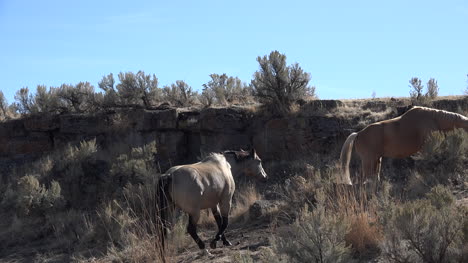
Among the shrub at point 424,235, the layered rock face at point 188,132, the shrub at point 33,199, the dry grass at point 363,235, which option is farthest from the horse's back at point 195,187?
the shrub at point 33,199

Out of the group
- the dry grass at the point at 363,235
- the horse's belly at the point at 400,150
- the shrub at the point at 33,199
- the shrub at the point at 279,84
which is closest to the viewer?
the dry grass at the point at 363,235

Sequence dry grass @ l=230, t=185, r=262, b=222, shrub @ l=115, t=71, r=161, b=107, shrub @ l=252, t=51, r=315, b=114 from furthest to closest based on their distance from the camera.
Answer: shrub @ l=115, t=71, r=161, b=107 → shrub @ l=252, t=51, r=315, b=114 → dry grass @ l=230, t=185, r=262, b=222

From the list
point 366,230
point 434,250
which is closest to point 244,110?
point 366,230

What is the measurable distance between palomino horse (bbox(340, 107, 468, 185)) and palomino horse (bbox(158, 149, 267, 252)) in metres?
3.68

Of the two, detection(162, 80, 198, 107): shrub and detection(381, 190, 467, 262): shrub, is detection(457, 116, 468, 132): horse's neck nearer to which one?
detection(381, 190, 467, 262): shrub

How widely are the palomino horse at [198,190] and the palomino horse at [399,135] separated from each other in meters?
3.68

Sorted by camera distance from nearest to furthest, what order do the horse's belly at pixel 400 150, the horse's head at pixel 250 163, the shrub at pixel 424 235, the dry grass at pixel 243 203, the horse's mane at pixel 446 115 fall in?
the shrub at pixel 424 235, the horse's head at pixel 250 163, the horse's mane at pixel 446 115, the horse's belly at pixel 400 150, the dry grass at pixel 243 203

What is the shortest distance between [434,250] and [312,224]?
146 centimetres

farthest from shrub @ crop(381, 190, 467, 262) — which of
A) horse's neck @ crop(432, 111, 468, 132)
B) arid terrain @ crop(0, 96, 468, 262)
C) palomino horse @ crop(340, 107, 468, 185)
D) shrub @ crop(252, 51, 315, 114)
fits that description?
shrub @ crop(252, 51, 315, 114)

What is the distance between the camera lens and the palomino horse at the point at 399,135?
12.9 meters

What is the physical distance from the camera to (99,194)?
60.7 ft

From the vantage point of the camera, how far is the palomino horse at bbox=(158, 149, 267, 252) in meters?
9.46

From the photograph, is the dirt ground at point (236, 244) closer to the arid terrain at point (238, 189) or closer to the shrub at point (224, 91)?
the arid terrain at point (238, 189)

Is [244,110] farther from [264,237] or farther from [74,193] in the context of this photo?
[264,237]
